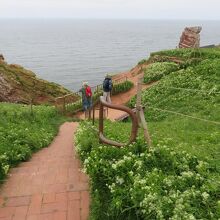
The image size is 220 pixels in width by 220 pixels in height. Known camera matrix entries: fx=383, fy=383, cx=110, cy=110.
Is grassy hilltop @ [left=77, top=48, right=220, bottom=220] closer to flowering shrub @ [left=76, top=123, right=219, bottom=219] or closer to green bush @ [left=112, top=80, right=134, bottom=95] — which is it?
flowering shrub @ [left=76, top=123, right=219, bottom=219]

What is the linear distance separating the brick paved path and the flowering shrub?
56 cm

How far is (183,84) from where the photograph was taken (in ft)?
84.6

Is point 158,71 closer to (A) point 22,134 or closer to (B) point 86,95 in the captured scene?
(B) point 86,95

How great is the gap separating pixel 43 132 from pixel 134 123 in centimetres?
935

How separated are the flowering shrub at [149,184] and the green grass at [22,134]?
11.6 ft

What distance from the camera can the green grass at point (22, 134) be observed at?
39.6ft

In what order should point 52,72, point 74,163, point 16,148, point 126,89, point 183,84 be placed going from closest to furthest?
point 74,163 → point 16,148 → point 183,84 → point 126,89 → point 52,72

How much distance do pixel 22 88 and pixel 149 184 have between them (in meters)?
26.2

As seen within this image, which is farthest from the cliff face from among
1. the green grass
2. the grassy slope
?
the green grass

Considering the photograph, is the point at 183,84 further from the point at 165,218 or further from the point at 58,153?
the point at 165,218

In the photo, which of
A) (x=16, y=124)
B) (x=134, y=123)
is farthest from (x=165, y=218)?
(x=16, y=124)

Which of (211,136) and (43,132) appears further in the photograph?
(43,132)

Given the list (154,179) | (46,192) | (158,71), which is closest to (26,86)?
(158,71)

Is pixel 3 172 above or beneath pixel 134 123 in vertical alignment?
beneath
